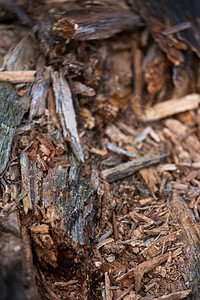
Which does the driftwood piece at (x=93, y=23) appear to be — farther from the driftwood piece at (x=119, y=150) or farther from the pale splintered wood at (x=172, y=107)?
the driftwood piece at (x=119, y=150)

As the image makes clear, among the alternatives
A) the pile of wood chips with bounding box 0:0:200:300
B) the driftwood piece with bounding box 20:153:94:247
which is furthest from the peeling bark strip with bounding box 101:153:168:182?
the driftwood piece with bounding box 20:153:94:247

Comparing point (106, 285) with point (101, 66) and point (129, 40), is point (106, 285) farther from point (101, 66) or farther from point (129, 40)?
point (129, 40)

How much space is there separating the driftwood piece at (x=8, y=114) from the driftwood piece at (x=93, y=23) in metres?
1.01

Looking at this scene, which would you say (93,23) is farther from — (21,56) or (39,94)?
(39,94)

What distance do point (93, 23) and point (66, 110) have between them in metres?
1.42

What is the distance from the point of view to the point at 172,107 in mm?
4383

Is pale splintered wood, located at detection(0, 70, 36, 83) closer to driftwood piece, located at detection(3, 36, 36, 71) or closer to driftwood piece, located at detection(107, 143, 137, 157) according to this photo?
driftwood piece, located at detection(3, 36, 36, 71)

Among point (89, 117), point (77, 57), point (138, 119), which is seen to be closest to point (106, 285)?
point (89, 117)

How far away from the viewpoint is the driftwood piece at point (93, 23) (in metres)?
3.19

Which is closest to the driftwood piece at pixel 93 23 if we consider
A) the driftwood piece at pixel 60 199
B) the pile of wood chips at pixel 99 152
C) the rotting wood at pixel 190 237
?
the pile of wood chips at pixel 99 152

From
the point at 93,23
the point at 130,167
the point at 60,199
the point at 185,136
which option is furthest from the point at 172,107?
the point at 60,199

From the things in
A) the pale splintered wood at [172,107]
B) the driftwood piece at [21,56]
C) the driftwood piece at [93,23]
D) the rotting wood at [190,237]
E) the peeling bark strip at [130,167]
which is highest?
the driftwood piece at [93,23]

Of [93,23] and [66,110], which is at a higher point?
[93,23]

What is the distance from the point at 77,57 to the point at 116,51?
105cm
